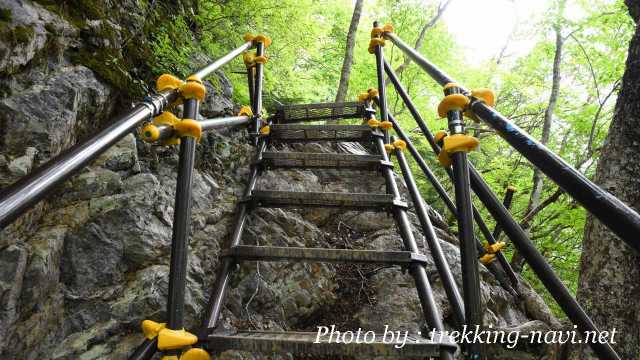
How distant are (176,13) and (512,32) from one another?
12121 millimetres

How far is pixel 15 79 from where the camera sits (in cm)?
148

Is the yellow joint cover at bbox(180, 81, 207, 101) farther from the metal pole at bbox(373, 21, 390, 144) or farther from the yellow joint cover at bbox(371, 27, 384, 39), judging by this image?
the yellow joint cover at bbox(371, 27, 384, 39)

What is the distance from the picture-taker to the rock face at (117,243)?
1.31 metres

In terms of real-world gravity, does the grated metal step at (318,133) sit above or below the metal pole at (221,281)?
above

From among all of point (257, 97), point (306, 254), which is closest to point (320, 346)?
point (306, 254)

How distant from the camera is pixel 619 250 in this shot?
1906 millimetres

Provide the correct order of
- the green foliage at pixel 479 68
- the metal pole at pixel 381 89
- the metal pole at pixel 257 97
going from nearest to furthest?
the metal pole at pixel 257 97 < the metal pole at pixel 381 89 < the green foliage at pixel 479 68

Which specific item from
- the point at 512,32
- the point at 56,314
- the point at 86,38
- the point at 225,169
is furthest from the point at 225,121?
the point at 512,32

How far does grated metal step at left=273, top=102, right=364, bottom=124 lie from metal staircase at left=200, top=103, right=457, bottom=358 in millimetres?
654

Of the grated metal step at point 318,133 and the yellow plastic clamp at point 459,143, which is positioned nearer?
the yellow plastic clamp at point 459,143

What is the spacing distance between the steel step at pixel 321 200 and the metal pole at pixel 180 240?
0.82 meters

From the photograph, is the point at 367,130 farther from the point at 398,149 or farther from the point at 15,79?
the point at 15,79

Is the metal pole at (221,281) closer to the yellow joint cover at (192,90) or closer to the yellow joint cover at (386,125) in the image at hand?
the yellow joint cover at (192,90)

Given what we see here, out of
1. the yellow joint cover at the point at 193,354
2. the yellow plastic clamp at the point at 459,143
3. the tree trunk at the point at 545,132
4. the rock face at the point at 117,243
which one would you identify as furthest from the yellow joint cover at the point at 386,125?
the tree trunk at the point at 545,132
